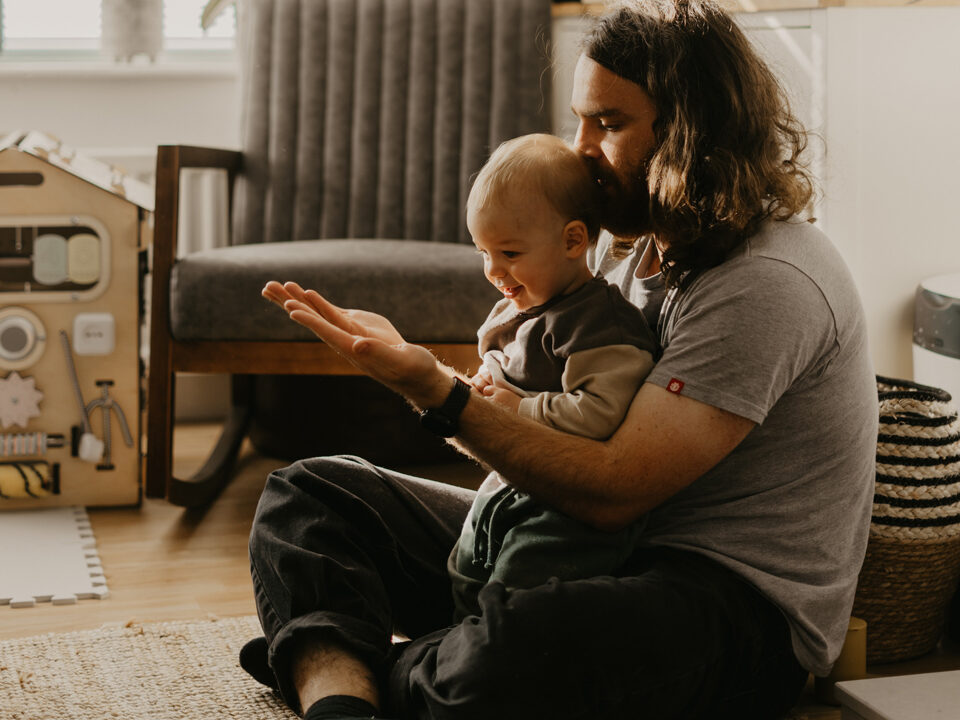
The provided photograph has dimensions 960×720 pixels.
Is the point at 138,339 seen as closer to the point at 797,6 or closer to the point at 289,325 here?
the point at 289,325

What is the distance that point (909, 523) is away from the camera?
137cm

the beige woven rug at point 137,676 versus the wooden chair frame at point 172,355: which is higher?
the wooden chair frame at point 172,355

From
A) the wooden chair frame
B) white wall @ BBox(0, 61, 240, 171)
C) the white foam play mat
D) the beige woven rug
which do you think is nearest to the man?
the beige woven rug

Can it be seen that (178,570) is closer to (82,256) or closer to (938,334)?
(82,256)

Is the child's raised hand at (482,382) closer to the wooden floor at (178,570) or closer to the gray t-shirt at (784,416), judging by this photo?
the gray t-shirt at (784,416)

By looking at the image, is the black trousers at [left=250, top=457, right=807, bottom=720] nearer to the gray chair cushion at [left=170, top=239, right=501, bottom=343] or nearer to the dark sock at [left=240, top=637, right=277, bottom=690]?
the dark sock at [left=240, top=637, right=277, bottom=690]

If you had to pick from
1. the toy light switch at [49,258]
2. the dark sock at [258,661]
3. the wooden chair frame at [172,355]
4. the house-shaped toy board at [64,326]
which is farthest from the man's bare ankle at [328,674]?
the toy light switch at [49,258]

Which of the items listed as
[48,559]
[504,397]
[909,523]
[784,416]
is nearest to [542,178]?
[504,397]

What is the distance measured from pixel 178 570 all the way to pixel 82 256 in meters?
0.62

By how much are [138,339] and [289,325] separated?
1.15 ft

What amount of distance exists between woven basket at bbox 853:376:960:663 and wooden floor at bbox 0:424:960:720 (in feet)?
0.21

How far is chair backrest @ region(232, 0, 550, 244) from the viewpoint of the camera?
230 centimetres

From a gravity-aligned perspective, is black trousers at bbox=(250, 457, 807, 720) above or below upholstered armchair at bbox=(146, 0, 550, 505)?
below

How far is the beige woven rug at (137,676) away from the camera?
1238 mm
